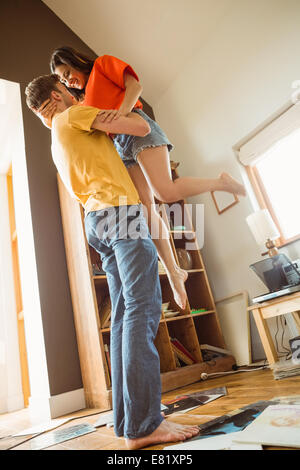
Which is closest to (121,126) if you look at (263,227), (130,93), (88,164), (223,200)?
(88,164)

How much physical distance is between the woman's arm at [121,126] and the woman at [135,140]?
146mm

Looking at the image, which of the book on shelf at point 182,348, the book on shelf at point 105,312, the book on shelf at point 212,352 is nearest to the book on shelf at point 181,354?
the book on shelf at point 182,348

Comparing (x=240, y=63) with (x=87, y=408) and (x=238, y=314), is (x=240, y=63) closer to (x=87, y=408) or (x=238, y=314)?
(x=238, y=314)

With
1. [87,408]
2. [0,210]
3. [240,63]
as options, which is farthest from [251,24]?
[87,408]

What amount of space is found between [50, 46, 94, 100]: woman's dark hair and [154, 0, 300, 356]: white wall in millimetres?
1626

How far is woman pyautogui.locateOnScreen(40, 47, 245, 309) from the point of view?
4.60 ft

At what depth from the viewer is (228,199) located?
9.73ft

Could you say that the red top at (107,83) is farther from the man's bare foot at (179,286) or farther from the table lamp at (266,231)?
the table lamp at (266,231)

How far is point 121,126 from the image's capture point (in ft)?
3.90

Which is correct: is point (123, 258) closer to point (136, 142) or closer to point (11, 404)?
point (136, 142)

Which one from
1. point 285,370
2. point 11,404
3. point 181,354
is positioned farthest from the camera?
point 11,404

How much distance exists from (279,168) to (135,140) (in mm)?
1718

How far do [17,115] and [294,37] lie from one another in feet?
7.68

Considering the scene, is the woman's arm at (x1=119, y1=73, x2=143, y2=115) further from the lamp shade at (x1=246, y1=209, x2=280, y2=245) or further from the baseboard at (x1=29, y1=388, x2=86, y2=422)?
the baseboard at (x1=29, y1=388, x2=86, y2=422)
